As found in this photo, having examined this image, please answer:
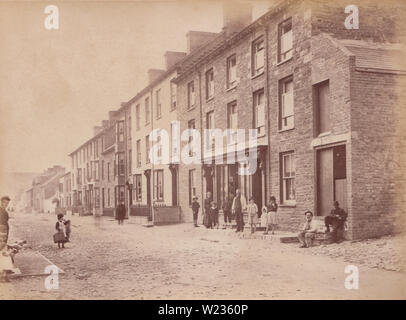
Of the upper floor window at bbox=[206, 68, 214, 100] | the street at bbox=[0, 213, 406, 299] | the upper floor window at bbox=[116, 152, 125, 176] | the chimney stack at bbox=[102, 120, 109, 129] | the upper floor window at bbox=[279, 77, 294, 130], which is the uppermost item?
the upper floor window at bbox=[206, 68, 214, 100]

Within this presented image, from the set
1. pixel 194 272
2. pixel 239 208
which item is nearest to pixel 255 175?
pixel 239 208

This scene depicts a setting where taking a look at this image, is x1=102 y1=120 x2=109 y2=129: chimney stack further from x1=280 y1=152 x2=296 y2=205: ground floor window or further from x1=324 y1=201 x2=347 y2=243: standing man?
x1=324 y1=201 x2=347 y2=243: standing man

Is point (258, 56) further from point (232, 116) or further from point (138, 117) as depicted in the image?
point (138, 117)

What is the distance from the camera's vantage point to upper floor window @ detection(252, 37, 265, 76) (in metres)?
14.6

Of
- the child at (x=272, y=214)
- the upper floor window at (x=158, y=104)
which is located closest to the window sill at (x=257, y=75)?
the upper floor window at (x=158, y=104)

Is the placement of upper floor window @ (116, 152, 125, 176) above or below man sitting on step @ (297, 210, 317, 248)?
above

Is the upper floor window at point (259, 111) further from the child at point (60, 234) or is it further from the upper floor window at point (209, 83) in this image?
the child at point (60, 234)

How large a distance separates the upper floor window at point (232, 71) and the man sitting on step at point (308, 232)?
6349 millimetres

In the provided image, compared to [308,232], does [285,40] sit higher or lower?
higher

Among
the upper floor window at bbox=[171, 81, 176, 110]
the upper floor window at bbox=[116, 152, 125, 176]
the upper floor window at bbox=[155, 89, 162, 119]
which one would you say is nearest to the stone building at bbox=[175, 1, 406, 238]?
the upper floor window at bbox=[155, 89, 162, 119]

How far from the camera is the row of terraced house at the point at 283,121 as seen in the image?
10883mm

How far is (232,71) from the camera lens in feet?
53.5

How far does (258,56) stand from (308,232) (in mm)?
6212

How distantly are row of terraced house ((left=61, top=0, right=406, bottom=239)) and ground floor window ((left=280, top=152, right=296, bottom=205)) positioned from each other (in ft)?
0.11
